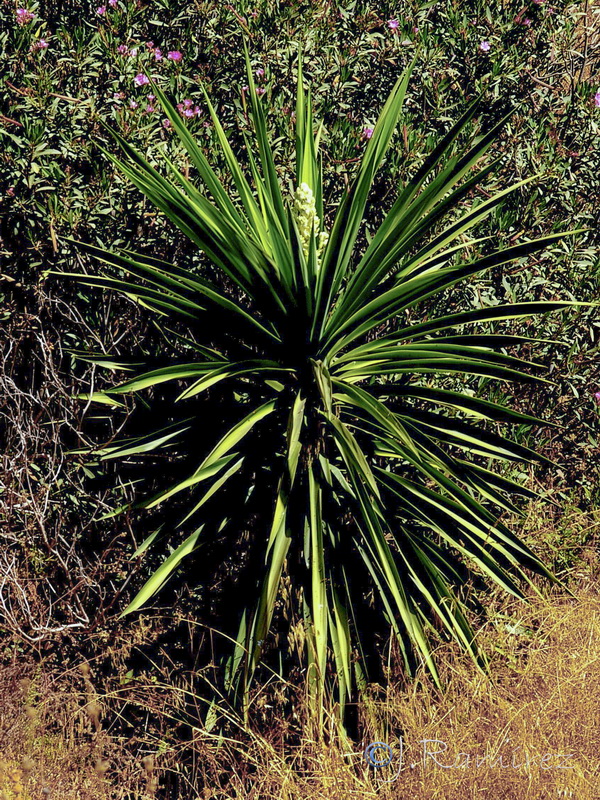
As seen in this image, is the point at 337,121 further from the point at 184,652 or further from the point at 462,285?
the point at 184,652

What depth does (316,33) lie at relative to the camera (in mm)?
4027

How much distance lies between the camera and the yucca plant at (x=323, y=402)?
274cm

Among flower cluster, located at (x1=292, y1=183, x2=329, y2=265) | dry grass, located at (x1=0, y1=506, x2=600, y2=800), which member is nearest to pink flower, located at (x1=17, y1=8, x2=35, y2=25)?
flower cluster, located at (x1=292, y1=183, x2=329, y2=265)

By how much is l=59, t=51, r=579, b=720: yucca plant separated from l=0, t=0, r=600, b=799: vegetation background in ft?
1.21

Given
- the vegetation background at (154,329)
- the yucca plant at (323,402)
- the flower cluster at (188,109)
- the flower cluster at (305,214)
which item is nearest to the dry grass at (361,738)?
the vegetation background at (154,329)

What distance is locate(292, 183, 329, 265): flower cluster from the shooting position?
9.66 feet

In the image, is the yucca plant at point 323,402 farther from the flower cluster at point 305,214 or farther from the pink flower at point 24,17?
the pink flower at point 24,17

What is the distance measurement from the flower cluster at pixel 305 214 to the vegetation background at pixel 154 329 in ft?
3.39

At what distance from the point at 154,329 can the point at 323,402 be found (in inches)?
56.8

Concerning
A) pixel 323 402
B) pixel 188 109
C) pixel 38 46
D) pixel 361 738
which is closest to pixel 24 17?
pixel 38 46

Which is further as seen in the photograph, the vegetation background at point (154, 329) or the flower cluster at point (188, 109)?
the flower cluster at point (188, 109)

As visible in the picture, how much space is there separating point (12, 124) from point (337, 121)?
1.52 metres

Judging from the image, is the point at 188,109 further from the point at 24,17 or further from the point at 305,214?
the point at 305,214

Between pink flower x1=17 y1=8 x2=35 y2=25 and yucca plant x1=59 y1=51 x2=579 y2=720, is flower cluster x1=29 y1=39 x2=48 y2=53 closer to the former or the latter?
pink flower x1=17 y1=8 x2=35 y2=25
